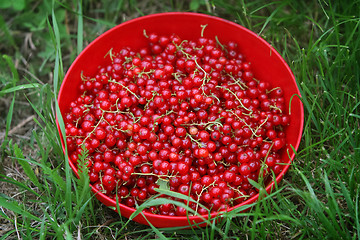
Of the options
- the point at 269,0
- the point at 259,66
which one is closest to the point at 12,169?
the point at 259,66

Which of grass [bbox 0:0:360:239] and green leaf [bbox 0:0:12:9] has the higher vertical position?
green leaf [bbox 0:0:12:9]

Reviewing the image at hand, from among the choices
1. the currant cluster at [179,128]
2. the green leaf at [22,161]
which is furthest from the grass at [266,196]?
the currant cluster at [179,128]

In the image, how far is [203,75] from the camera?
5.98 feet

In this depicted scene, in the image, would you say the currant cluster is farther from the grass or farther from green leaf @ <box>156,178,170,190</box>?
the grass

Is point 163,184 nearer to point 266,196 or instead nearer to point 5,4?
point 266,196

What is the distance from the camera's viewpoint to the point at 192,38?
2098 millimetres

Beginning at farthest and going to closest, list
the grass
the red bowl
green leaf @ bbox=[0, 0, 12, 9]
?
1. green leaf @ bbox=[0, 0, 12, 9]
2. the red bowl
3. the grass

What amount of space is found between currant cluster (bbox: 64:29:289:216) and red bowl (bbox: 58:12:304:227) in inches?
2.3

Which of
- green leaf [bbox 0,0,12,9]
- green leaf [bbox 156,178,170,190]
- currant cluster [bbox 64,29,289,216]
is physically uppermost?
green leaf [bbox 0,0,12,9]

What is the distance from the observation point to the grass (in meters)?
1.57

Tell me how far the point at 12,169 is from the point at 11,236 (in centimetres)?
40

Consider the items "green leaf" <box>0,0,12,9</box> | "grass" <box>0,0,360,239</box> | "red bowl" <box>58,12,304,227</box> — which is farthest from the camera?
Answer: "green leaf" <box>0,0,12,9</box>

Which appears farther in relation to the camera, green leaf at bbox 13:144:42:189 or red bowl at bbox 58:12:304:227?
red bowl at bbox 58:12:304:227

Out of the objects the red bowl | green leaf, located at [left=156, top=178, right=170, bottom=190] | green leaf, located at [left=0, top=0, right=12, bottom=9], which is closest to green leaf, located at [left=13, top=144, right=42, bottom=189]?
the red bowl
